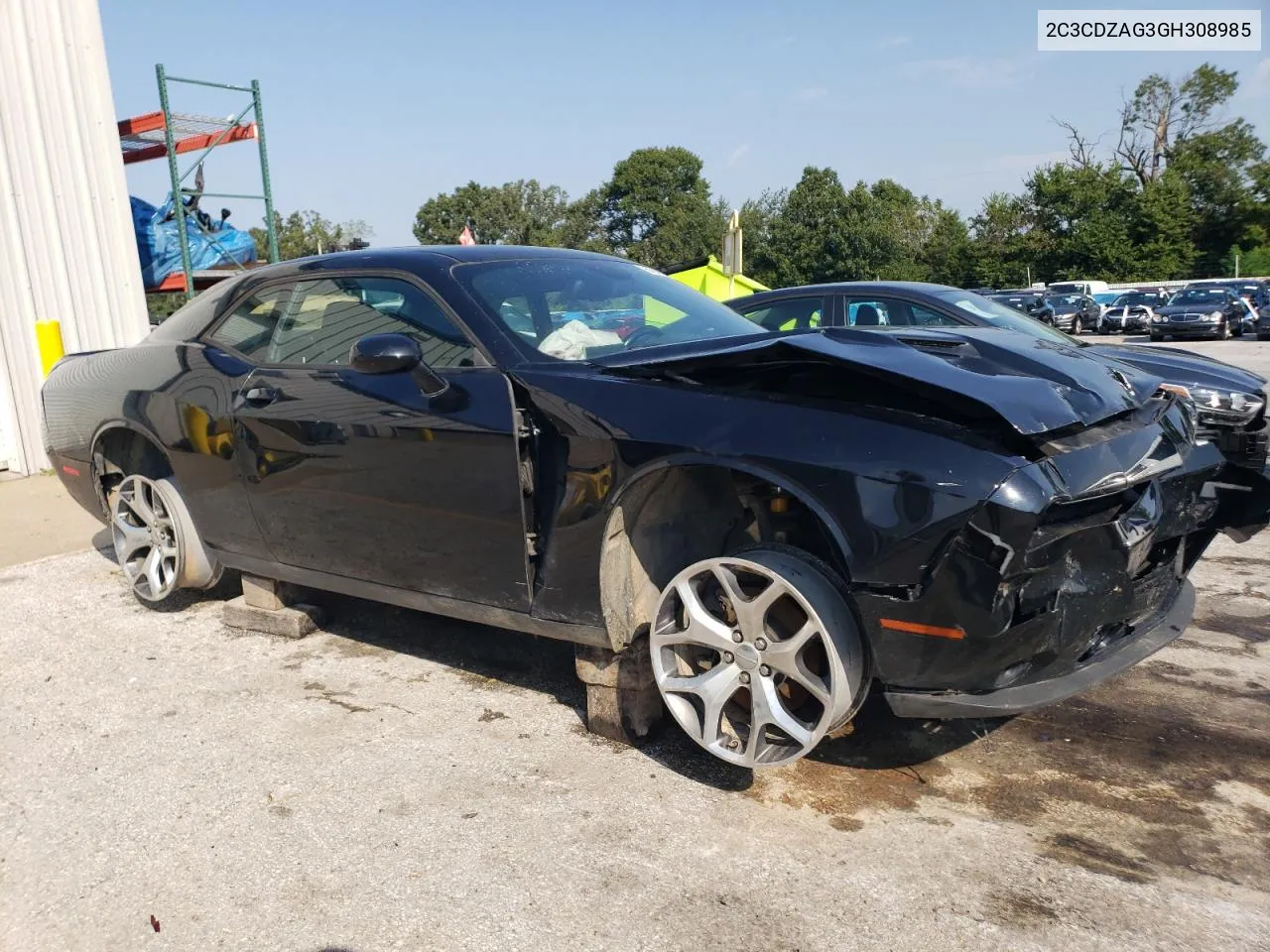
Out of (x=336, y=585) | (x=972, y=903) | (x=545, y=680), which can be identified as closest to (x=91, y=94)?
(x=336, y=585)

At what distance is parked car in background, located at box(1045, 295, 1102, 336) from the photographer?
102 feet

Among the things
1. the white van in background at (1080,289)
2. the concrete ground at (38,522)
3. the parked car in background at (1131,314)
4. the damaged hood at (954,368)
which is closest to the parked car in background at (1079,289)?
the white van in background at (1080,289)

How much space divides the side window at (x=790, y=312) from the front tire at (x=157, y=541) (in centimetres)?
405

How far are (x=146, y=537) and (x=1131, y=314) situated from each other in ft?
102

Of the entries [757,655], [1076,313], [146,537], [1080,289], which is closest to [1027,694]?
[757,655]

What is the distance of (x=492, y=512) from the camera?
312 cm

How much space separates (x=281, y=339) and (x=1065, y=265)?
174ft

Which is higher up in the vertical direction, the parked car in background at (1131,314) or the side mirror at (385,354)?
the side mirror at (385,354)

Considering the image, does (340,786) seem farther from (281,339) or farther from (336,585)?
(281,339)

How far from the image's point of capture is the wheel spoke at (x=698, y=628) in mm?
2725

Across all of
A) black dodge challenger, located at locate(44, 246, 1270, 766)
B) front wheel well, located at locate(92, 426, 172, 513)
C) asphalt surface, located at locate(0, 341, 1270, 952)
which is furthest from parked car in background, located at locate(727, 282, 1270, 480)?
front wheel well, located at locate(92, 426, 172, 513)

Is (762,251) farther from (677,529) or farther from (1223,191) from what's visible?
(677,529)

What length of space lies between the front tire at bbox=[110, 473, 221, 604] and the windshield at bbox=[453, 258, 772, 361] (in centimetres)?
194

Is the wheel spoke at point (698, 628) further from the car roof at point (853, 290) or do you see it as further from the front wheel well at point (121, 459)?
the car roof at point (853, 290)
